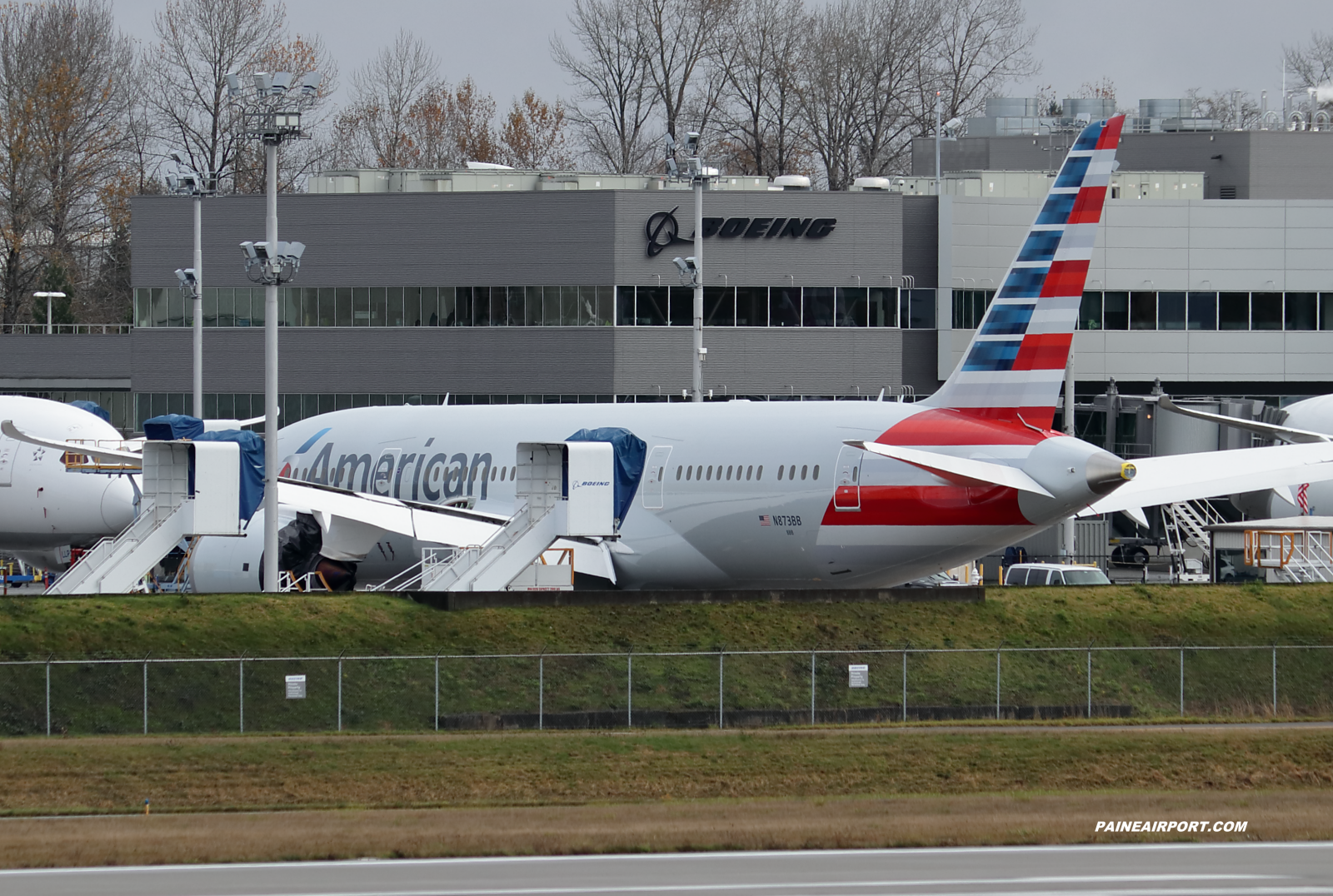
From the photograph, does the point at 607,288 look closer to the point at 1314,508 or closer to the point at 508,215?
the point at 508,215

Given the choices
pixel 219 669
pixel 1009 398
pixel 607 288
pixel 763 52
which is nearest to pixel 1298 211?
pixel 607 288

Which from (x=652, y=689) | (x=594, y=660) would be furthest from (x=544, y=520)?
(x=652, y=689)

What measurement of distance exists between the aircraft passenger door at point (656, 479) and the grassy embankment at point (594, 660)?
3.18m

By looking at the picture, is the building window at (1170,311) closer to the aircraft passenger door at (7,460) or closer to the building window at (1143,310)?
the building window at (1143,310)

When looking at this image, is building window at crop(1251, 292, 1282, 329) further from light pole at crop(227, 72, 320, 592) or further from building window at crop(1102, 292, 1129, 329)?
light pole at crop(227, 72, 320, 592)

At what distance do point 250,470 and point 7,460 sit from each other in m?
12.4

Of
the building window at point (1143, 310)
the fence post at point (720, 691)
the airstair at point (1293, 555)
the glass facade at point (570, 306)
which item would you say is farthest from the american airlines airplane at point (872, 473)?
the building window at point (1143, 310)

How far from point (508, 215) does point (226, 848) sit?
2180 inches

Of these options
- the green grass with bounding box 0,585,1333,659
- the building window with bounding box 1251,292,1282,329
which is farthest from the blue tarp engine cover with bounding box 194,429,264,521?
the building window with bounding box 1251,292,1282,329

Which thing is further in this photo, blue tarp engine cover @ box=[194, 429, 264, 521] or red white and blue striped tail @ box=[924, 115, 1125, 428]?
blue tarp engine cover @ box=[194, 429, 264, 521]

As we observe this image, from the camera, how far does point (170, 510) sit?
32344 mm

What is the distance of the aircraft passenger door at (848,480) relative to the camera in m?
32.1

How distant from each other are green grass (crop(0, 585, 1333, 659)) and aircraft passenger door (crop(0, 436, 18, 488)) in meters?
14.0

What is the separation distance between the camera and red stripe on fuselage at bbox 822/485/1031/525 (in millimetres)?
30562
